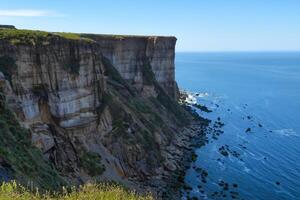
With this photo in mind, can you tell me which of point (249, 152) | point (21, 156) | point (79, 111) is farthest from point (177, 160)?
point (21, 156)

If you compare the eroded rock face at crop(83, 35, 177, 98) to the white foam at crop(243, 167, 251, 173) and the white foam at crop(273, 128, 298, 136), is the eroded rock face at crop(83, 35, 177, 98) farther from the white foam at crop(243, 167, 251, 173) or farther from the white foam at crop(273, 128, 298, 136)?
the white foam at crop(243, 167, 251, 173)

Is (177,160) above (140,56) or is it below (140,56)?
below

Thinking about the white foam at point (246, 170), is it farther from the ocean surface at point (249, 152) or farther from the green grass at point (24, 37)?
the green grass at point (24, 37)

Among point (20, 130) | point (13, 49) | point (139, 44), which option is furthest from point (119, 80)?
point (20, 130)

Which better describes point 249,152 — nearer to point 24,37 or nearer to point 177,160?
point 177,160

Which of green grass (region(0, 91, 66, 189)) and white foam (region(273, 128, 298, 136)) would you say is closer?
green grass (region(0, 91, 66, 189))

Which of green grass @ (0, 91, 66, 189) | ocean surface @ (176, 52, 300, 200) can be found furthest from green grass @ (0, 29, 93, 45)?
ocean surface @ (176, 52, 300, 200)

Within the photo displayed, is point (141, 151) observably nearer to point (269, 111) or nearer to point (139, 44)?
point (139, 44)

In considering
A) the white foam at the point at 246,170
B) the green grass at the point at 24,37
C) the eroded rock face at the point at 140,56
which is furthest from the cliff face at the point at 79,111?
the white foam at the point at 246,170

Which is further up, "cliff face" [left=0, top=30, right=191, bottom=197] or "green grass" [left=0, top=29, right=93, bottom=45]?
"green grass" [left=0, top=29, right=93, bottom=45]
